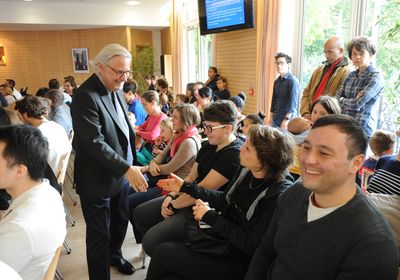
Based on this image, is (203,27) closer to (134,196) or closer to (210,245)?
(134,196)

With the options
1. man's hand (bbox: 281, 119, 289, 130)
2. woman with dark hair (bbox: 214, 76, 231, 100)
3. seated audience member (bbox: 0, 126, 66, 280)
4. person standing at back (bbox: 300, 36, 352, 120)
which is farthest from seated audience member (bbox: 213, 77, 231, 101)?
seated audience member (bbox: 0, 126, 66, 280)

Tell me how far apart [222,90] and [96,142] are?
4.14 metres

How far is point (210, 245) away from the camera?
1565 mm

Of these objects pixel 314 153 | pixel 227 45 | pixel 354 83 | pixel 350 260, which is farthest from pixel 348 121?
pixel 227 45

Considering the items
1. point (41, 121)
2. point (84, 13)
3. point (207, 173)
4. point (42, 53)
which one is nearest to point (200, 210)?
point (207, 173)

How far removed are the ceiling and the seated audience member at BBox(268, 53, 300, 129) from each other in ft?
18.1

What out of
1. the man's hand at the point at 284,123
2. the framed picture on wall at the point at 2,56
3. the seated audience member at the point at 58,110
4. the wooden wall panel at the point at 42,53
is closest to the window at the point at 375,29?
the man's hand at the point at 284,123

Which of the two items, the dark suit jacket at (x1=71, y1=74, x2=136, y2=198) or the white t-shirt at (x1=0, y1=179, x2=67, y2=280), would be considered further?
the dark suit jacket at (x1=71, y1=74, x2=136, y2=198)

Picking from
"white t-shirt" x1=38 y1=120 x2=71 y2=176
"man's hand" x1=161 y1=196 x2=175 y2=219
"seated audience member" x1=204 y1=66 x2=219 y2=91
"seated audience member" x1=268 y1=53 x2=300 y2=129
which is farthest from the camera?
"seated audience member" x1=204 y1=66 x2=219 y2=91

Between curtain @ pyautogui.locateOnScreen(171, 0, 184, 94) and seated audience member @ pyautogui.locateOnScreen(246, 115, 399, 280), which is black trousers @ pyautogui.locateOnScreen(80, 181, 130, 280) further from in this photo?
curtain @ pyautogui.locateOnScreen(171, 0, 184, 94)

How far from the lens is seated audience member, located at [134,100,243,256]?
76.2 inches

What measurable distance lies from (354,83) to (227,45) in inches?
136

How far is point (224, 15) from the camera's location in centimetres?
514

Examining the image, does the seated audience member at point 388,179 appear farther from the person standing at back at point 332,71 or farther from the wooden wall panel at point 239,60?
the wooden wall panel at point 239,60
